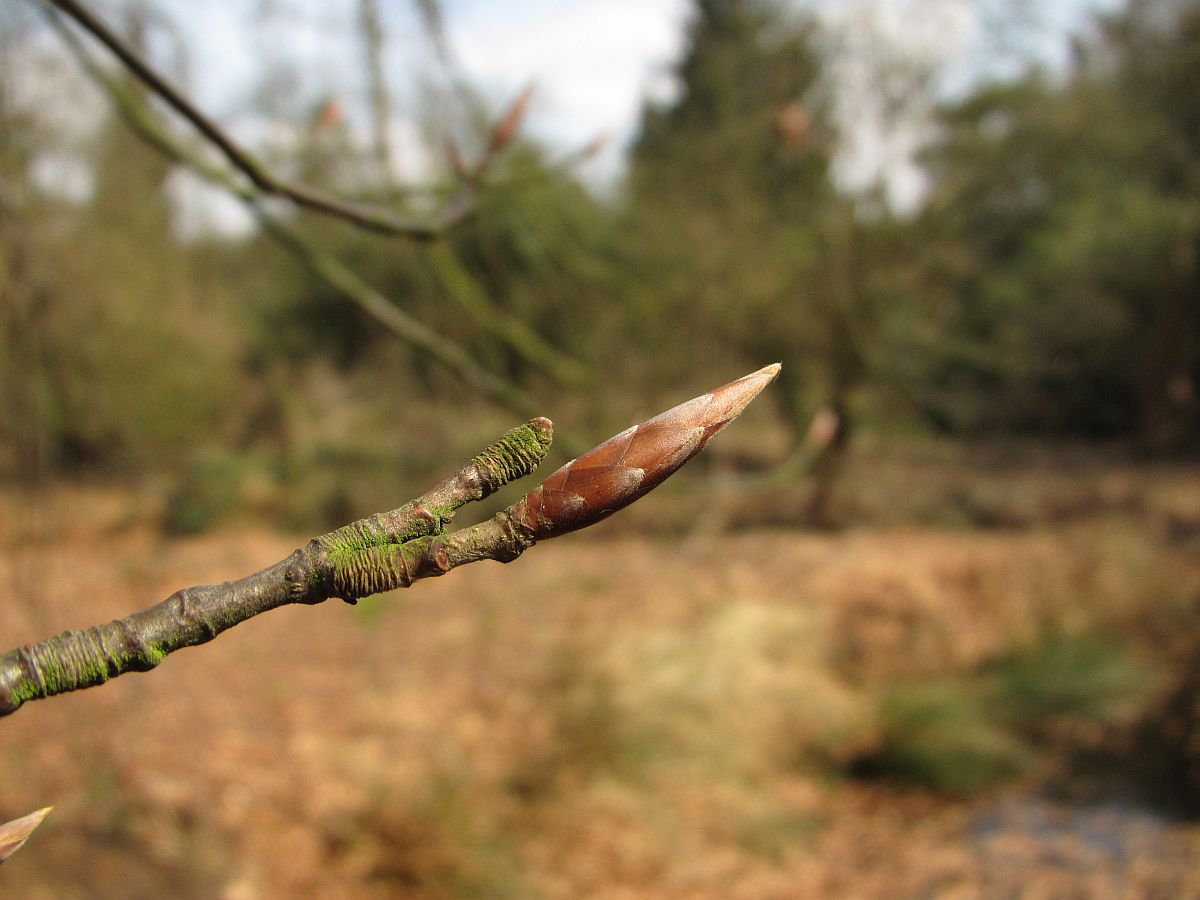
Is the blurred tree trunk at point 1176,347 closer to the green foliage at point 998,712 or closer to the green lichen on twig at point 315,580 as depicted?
the green foliage at point 998,712

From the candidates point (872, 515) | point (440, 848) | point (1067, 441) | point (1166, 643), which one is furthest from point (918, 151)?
point (440, 848)

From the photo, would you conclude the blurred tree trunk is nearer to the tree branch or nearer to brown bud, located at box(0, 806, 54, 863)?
the tree branch

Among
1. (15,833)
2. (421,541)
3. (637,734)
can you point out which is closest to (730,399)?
(421,541)

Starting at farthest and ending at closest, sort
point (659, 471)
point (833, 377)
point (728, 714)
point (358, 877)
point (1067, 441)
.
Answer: point (833, 377) → point (1067, 441) → point (728, 714) → point (358, 877) → point (659, 471)

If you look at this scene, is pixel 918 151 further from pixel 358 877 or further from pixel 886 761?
pixel 358 877

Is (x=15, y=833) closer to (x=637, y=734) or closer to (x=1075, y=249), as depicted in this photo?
(x=637, y=734)

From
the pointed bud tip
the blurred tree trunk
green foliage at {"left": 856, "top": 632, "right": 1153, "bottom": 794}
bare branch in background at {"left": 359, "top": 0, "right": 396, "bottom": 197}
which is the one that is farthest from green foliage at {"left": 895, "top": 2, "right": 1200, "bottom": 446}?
the pointed bud tip
